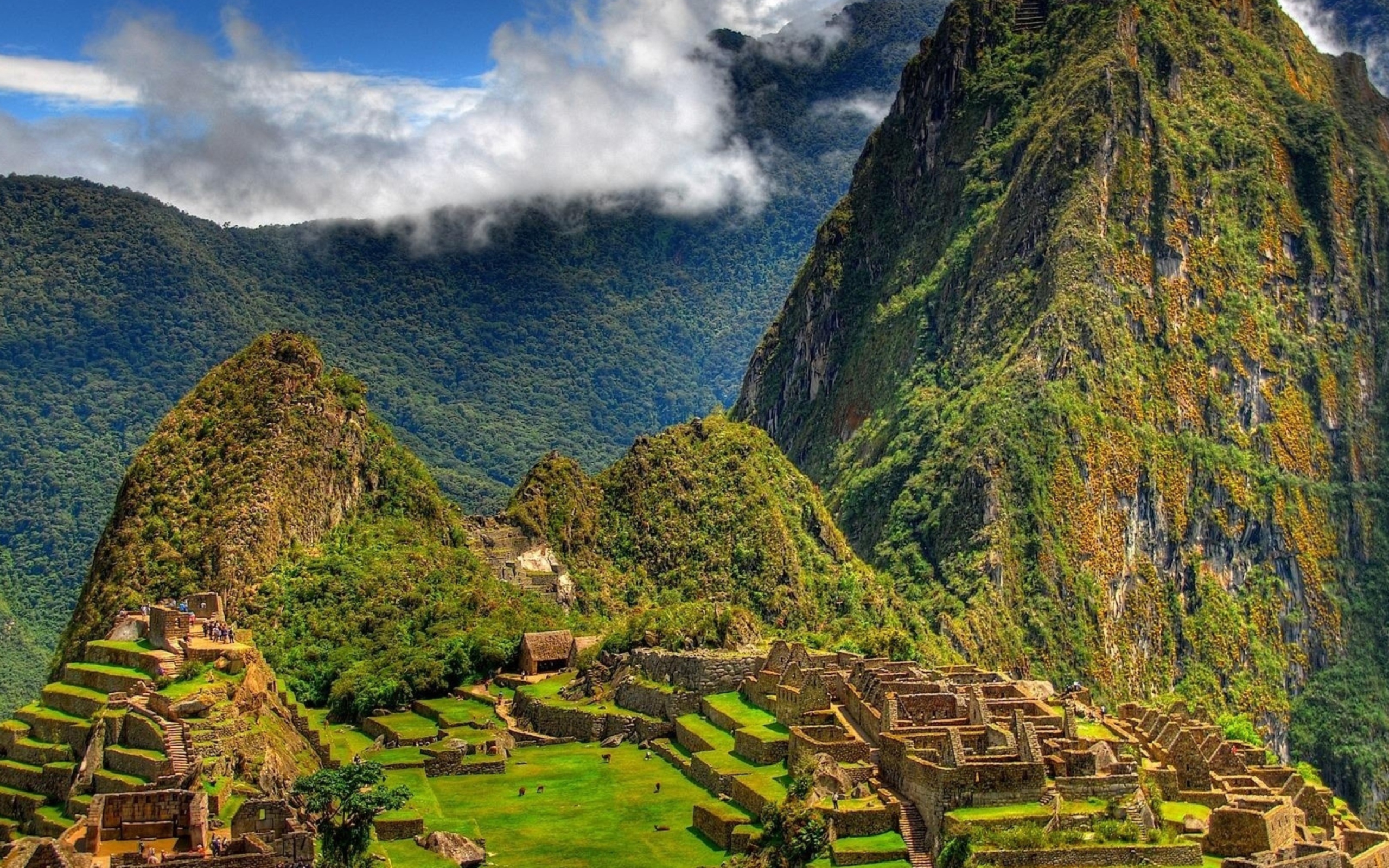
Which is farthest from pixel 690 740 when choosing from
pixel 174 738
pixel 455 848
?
pixel 174 738

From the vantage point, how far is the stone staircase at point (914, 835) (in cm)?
5416

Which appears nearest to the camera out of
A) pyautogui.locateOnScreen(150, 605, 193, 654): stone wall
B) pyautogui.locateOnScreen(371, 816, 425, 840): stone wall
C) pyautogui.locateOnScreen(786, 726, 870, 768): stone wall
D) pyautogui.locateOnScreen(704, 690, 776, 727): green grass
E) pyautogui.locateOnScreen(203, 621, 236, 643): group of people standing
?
pyautogui.locateOnScreen(371, 816, 425, 840): stone wall

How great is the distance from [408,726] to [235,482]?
2392 centimetres

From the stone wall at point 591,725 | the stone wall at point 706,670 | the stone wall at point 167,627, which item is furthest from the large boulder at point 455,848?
the stone wall at point 706,670

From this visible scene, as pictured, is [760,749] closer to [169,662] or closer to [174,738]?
[169,662]

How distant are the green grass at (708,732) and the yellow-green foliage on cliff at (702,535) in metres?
28.9

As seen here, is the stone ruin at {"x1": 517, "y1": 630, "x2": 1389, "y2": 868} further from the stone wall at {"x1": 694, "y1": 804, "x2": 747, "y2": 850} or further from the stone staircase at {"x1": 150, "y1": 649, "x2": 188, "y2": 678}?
the stone staircase at {"x1": 150, "y1": 649, "x2": 188, "y2": 678}

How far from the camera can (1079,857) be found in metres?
51.6

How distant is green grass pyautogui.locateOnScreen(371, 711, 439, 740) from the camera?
257 ft

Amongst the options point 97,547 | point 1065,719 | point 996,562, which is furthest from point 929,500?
point 1065,719

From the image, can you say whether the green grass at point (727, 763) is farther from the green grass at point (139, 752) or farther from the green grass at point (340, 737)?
the green grass at point (139, 752)

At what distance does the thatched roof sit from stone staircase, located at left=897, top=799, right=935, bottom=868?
3491 centimetres

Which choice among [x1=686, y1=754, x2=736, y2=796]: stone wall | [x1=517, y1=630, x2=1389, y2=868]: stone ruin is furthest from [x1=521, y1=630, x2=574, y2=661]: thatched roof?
[x1=686, y1=754, x2=736, y2=796]: stone wall

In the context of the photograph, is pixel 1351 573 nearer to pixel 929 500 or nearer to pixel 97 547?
pixel 929 500
